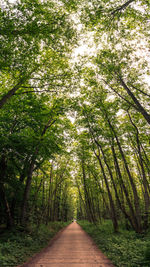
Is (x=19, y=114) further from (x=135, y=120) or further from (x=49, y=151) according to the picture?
(x=135, y=120)

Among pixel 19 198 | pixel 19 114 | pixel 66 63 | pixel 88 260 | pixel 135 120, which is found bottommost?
pixel 88 260

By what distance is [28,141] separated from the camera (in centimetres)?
997

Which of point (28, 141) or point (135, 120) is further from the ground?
point (135, 120)

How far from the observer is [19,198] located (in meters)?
13.0

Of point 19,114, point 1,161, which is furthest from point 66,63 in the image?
point 1,161

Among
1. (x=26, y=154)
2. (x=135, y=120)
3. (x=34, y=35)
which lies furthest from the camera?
(x=135, y=120)

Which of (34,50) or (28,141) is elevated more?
(34,50)

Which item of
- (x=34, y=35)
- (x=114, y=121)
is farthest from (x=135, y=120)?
(x=34, y=35)

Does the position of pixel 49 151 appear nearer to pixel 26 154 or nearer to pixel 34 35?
pixel 26 154

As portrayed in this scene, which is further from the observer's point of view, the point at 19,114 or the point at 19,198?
the point at 19,198

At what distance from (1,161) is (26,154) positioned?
203 centimetres

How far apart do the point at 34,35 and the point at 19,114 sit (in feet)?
17.3

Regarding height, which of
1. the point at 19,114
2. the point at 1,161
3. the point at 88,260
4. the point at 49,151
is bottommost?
the point at 88,260

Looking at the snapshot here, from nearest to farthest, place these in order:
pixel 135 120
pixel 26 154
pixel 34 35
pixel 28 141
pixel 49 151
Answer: pixel 34 35 < pixel 28 141 < pixel 26 154 < pixel 49 151 < pixel 135 120
